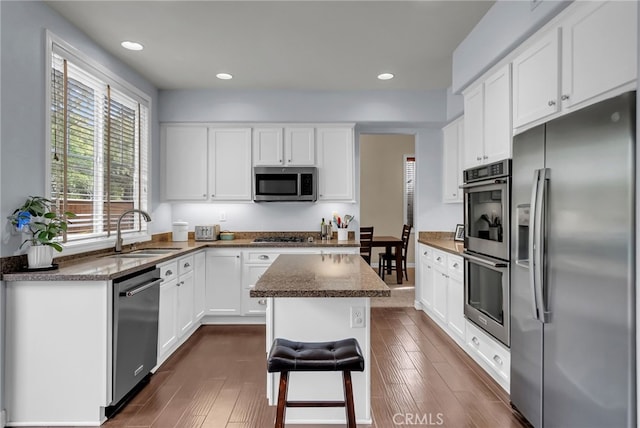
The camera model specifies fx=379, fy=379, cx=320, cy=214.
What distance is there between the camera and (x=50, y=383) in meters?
2.25

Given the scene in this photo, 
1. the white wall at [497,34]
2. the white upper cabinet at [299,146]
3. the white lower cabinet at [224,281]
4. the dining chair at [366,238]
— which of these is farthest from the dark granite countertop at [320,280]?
the dining chair at [366,238]

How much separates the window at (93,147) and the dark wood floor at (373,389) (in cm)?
135

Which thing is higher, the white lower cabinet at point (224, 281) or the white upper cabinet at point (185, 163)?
the white upper cabinet at point (185, 163)

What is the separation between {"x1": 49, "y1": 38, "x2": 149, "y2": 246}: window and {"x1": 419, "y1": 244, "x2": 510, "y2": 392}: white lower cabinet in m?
3.17

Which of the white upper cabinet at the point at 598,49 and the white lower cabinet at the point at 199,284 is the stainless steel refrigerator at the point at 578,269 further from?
the white lower cabinet at the point at 199,284

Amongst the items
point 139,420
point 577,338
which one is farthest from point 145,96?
point 577,338

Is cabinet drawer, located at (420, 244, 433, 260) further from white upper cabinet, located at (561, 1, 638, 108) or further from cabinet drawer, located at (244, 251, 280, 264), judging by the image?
white upper cabinet, located at (561, 1, 638, 108)

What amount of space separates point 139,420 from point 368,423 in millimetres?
1377

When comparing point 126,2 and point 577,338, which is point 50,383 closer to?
point 126,2

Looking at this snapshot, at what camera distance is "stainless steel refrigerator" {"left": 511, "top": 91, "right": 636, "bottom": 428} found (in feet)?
4.90

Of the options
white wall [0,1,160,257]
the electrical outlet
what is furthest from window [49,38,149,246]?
the electrical outlet

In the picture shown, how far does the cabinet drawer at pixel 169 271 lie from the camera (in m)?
3.13

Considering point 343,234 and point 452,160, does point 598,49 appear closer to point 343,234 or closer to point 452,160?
point 452,160

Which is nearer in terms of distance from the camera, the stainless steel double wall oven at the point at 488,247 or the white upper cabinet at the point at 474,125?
the stainless steel double wall oven at the point at 488,247
